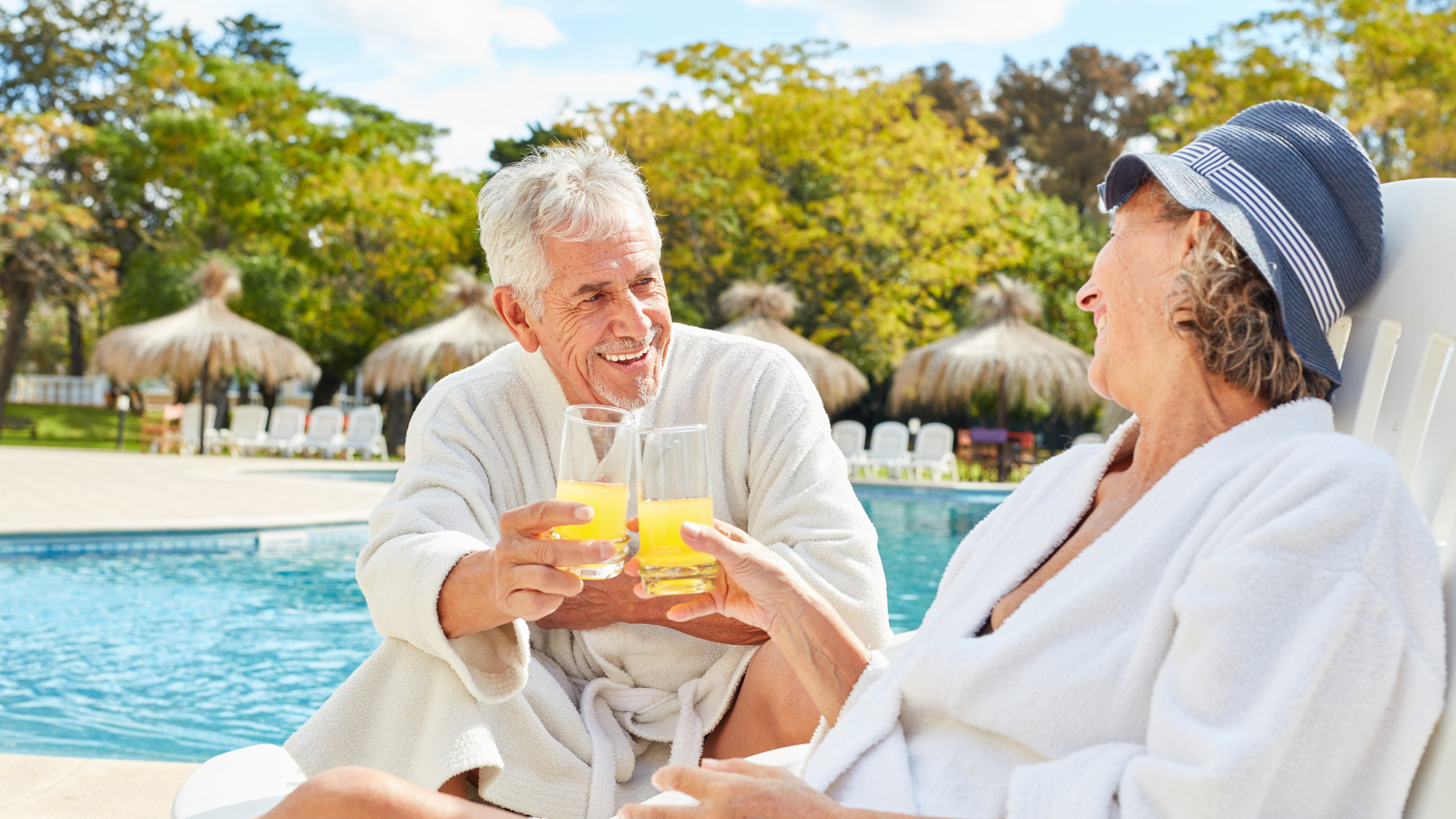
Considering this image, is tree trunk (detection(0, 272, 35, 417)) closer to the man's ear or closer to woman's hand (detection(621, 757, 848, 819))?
the man's ear

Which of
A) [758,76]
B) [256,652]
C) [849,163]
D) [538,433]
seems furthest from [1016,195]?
[538,433]

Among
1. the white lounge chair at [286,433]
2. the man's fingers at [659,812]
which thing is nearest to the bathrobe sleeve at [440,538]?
the man's fingers at [659,812]

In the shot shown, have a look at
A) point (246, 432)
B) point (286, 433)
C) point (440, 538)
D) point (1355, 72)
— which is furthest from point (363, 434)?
point (440, 538)

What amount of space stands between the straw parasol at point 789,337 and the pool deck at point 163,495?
657 cm

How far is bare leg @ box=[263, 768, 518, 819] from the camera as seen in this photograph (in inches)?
57.3

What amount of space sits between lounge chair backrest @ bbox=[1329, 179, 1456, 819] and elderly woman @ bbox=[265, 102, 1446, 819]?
12 centimetres

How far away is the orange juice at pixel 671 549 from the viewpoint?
1617 millimetres

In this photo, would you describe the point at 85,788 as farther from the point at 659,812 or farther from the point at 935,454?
the point at 935,454

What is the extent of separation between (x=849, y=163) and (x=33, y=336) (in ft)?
124

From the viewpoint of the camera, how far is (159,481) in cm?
1387

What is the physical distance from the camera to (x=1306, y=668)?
3.33 feet

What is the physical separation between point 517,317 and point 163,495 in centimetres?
1127

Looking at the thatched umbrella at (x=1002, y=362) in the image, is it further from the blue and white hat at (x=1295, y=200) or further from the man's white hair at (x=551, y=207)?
the blue and white hat at (x=1295, y=200)

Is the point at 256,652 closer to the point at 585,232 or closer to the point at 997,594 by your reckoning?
the point at 585,232
